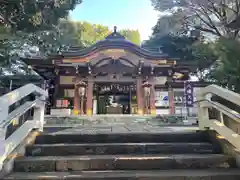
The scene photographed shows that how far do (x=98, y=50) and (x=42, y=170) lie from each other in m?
11.9

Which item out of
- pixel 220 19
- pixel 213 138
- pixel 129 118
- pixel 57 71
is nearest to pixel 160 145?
pixel 213 138

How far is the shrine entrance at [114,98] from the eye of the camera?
47.3 ft

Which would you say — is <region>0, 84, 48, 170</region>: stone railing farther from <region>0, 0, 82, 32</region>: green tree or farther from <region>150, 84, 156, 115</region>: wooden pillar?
<region>150, 84, 156, 115</region>: wooden pillar

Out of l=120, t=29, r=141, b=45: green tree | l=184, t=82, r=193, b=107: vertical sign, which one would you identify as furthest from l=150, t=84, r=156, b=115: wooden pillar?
l=120, t=29, r=141, b=45: green tree

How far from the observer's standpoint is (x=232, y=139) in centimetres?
285

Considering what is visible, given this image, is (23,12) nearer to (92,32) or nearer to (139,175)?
(139,175)

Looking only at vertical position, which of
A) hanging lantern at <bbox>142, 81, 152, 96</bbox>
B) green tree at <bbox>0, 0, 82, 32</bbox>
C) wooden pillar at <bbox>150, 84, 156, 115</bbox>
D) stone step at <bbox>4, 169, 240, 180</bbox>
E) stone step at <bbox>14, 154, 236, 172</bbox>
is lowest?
stone step at <bbox>4, 169, 240, 180</bbox>

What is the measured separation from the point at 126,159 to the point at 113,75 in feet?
36.7

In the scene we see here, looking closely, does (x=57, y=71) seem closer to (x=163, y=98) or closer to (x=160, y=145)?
(x=163, y=98)

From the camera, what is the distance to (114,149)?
301 cm

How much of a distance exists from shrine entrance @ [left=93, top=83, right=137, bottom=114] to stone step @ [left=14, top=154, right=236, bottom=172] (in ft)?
37.3

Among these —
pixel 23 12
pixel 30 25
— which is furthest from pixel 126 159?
pixel 30 25

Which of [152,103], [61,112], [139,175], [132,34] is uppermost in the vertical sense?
[132,34]

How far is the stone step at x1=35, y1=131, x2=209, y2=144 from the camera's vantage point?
336cm
